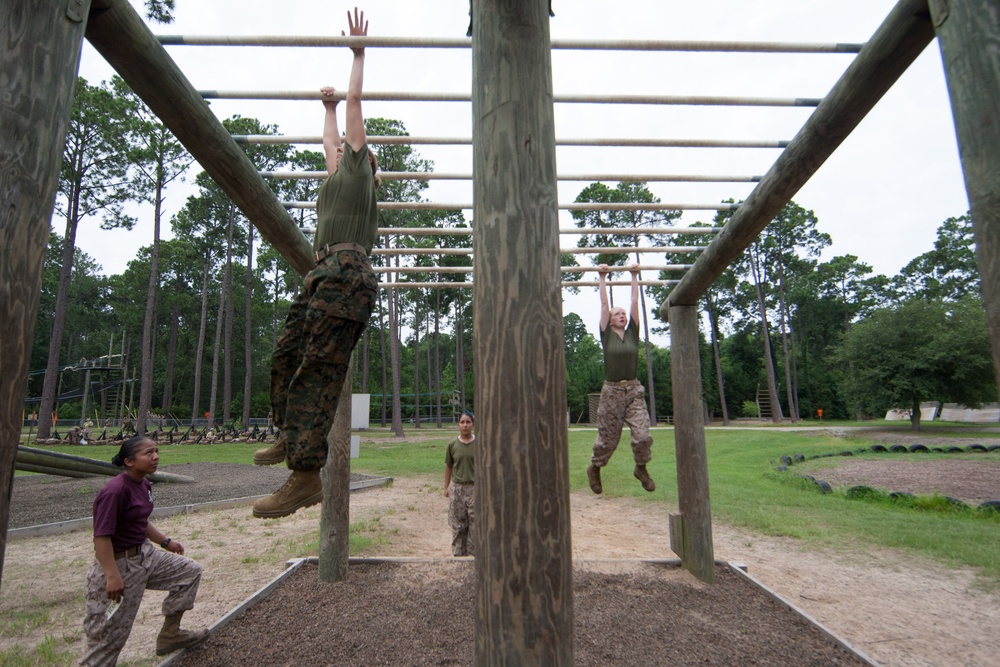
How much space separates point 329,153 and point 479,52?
1.21m

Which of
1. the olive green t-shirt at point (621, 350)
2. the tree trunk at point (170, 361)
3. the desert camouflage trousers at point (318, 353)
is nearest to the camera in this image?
the desert camouflage trousers at point (318, 353)

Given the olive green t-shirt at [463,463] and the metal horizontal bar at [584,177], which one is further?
the olive green t-shirt at [463,463]

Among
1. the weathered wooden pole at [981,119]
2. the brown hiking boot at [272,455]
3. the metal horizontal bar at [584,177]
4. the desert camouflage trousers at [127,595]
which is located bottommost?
the desert camouflage trousers at [127,595]

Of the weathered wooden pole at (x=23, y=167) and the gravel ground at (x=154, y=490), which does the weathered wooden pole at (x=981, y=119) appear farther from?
the gravel ground at (x=154, y=490)

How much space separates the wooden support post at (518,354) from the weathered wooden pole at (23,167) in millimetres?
1253

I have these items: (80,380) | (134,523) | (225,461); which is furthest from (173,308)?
(134,523)

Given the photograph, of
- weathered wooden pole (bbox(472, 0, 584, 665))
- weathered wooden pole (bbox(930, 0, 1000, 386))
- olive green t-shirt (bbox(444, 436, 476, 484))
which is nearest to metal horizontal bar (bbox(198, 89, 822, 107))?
weathered wooden pole (bbox(472, 0, 584, 665))

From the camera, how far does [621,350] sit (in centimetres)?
554

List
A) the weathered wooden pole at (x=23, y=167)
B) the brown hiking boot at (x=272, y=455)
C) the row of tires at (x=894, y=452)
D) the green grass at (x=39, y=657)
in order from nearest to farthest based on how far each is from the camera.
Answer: the weathered wooden pole at (x=23, y=167) < the brown hiking boot at (x=272, y=455) < the green grass at (x=39, y=657) < the row of tires at (x=894, y=452)

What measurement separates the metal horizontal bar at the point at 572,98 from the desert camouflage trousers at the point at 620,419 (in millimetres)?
2902

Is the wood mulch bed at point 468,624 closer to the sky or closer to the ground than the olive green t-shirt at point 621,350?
closer to the ground

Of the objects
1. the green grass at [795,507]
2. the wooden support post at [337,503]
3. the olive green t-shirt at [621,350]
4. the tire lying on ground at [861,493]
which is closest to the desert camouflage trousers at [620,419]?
the olive green t-shirt at [621,350]

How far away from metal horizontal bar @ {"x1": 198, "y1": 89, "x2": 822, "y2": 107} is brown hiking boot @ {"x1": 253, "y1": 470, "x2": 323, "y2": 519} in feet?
6.70

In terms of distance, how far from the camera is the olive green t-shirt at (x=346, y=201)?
103 inches
